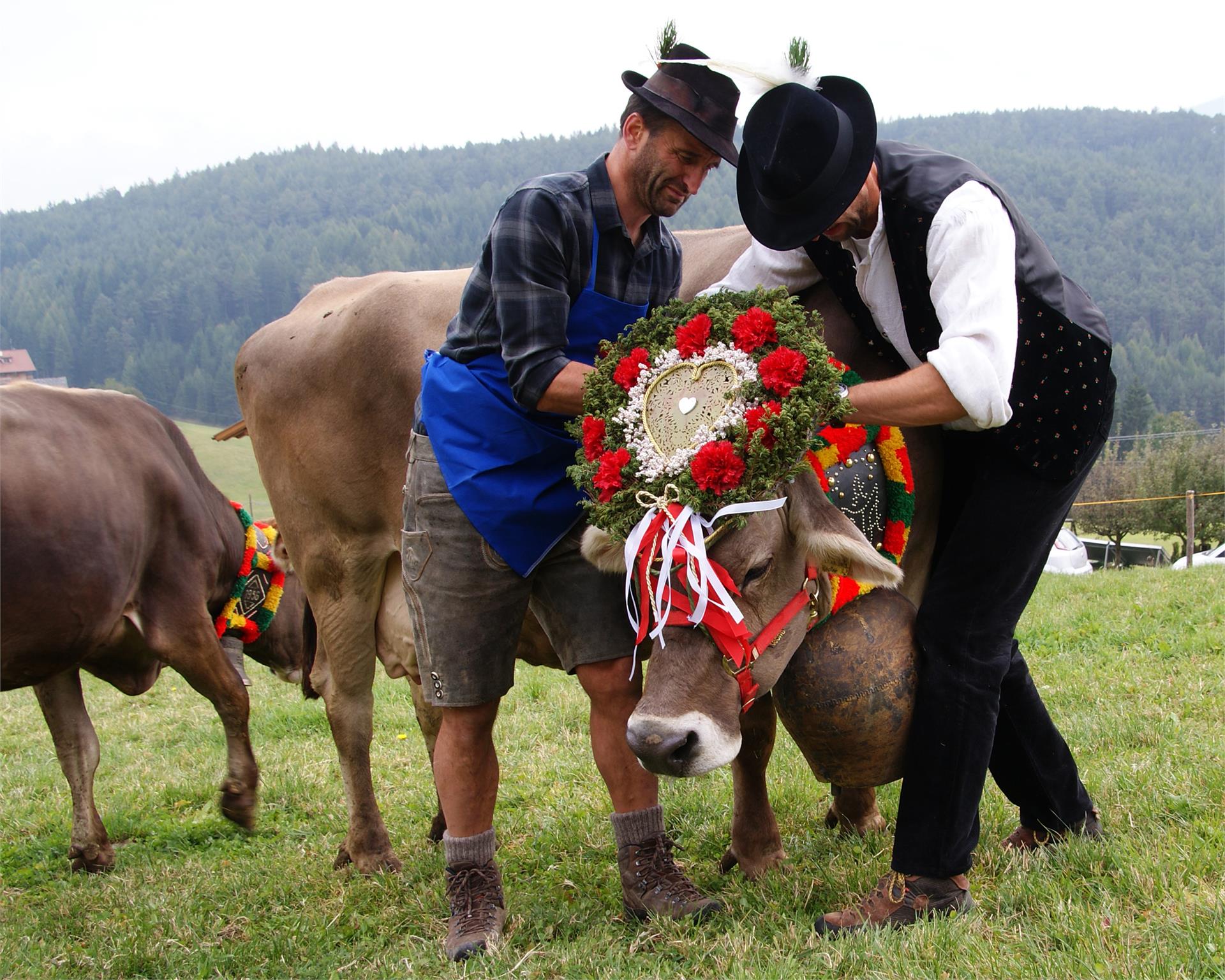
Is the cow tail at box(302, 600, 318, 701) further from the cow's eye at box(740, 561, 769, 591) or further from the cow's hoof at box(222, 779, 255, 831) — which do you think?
the cow's eye at box(740, 561, 769, 591)

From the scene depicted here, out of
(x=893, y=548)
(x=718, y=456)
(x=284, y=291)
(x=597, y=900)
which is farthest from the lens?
(x=284, y=291)

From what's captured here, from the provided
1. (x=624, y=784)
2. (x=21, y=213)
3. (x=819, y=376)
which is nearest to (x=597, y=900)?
(x=624, y=784)

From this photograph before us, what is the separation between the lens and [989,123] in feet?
511

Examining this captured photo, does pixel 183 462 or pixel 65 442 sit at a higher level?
pixel 65 442

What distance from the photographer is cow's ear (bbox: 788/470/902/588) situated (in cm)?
286

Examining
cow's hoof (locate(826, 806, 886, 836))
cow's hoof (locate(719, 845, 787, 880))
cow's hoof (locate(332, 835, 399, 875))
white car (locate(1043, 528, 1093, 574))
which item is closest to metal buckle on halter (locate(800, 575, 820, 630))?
cow's hoof (locate(719, 845, 787, 880))

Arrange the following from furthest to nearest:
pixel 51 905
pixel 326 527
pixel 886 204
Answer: pixel 326 527 < pixel 51 905 < pixel 886 204

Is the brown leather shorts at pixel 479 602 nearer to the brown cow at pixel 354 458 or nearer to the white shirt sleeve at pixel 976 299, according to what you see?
the brown cow at pixel 354 458

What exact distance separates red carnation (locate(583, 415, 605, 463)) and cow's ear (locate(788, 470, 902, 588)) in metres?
0.51

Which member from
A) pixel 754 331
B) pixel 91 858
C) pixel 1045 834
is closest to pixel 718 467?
pixel 754 331

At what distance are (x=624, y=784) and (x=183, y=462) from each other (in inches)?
147

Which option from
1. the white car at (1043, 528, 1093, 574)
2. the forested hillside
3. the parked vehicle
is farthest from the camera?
the forested hillside

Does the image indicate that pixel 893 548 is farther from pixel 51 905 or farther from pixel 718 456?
pixel 51 905

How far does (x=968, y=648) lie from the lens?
311cm
